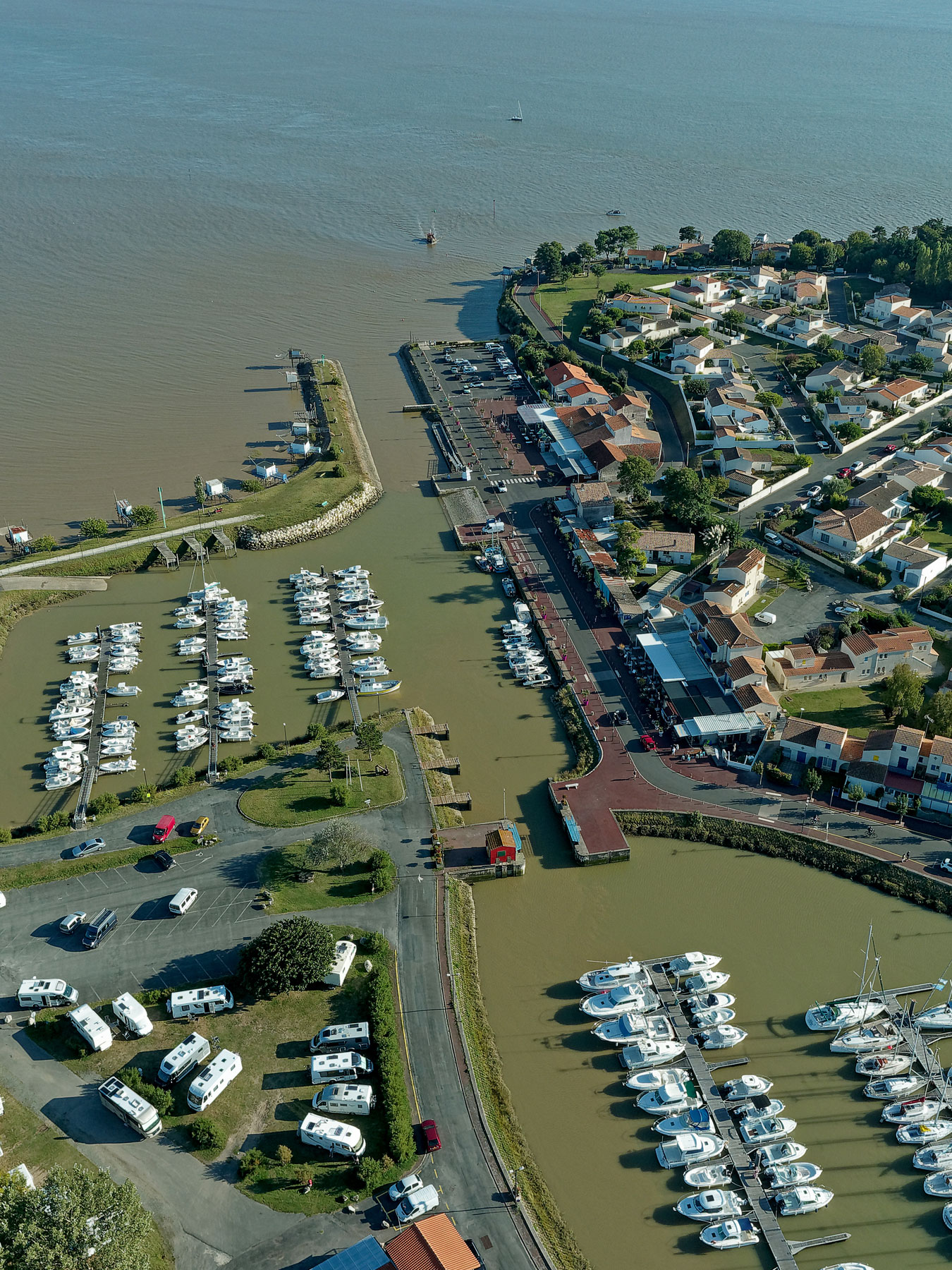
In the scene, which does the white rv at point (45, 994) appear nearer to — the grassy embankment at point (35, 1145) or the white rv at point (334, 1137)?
the grassy embankment at point (35, 1145)

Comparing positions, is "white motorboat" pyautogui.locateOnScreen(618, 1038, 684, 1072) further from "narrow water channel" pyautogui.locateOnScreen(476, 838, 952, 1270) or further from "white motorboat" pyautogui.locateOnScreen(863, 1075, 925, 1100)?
"white motorboat" pyautogui.locateOnScreen(863, 1075, 925, 1100)

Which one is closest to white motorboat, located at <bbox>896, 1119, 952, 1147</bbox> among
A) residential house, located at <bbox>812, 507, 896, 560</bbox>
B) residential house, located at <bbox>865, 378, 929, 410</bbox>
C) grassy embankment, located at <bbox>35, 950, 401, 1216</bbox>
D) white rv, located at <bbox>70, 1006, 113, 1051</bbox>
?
grassy embankment, located at <bbox>35, 950, 401, 1216</bbox>

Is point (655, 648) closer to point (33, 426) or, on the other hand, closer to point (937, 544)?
point (937, 544)

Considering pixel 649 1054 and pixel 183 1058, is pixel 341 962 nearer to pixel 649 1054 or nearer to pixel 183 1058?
pixel 183 1058

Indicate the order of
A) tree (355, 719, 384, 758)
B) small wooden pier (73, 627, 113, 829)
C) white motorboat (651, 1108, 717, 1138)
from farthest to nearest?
tree (355, 719, 384, 758)
small wooden pier (73, 627, 113, 829)
white motorboat (651, 1108, 717, 1138)

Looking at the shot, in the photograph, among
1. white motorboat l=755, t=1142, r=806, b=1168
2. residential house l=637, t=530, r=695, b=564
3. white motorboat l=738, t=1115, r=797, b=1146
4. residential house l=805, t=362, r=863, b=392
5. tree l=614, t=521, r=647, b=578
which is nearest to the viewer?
white motorboat l=755, t=1142, r=806, b=1168
